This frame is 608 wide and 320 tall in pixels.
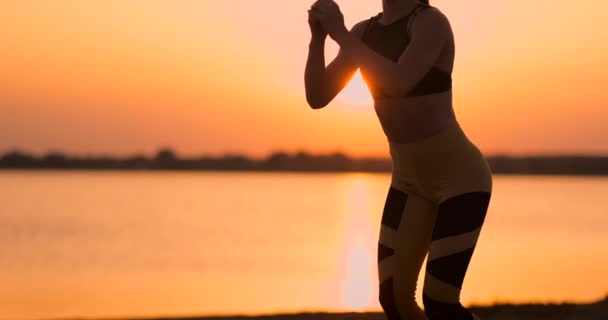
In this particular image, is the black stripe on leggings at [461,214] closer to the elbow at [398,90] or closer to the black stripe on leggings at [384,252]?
the black stripe on leggings at [384,252]

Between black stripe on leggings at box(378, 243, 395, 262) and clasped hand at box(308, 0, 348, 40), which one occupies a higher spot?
clasped hand at box(308, 0, 348, 40)

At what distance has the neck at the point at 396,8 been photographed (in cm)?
501

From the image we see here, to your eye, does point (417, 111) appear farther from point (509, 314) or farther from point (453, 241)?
point (509, 314)

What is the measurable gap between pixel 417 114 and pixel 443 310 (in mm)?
840

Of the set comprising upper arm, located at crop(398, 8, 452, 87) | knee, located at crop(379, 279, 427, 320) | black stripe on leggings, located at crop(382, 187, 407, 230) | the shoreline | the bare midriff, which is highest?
upper arm, located at crop(398, 8, 452, 87)

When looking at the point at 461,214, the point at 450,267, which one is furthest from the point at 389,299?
the point at 461,214

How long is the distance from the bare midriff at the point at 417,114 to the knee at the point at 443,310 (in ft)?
2.27

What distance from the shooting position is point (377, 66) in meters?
4.71

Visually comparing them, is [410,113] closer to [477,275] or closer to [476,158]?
[476,158]

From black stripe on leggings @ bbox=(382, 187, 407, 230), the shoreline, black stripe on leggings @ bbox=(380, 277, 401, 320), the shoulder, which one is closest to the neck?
the shoulder

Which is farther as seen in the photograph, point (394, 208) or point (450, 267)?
point (394, 208)

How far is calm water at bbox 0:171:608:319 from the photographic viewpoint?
78.1 feet

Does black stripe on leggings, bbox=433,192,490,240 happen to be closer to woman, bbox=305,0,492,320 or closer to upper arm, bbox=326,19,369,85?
woman, bbox=305,0,492,320

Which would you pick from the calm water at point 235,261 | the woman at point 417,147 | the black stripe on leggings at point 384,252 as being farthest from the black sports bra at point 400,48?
the calm water at point 235,261
